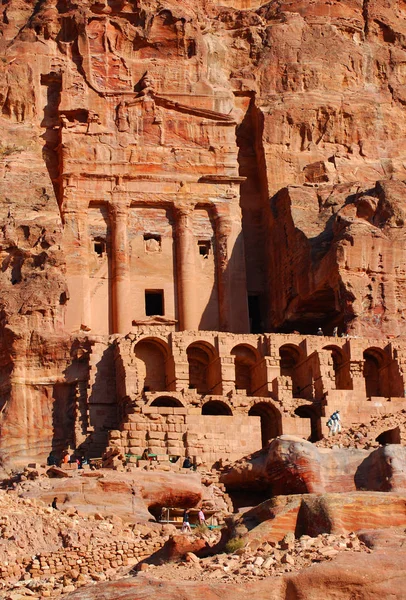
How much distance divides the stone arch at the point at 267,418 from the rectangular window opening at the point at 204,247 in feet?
44.6

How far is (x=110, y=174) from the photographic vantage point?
7956cm

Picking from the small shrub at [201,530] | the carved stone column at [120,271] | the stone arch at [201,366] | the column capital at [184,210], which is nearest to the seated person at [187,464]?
the small shrub at [201,530]

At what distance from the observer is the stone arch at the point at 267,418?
6781 cm

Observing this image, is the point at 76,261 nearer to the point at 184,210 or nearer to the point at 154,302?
the point at 154,302

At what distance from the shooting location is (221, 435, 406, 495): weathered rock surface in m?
54.2

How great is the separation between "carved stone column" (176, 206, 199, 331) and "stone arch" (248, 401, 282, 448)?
377 inches

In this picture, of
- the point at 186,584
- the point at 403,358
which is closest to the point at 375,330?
the point at 403,358

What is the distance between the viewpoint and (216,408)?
2682 inches

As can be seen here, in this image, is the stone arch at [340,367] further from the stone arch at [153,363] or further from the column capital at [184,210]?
the column capital at [184,210]

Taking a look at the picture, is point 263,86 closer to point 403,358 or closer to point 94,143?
point 94,143

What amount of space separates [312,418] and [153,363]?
8.27 meters

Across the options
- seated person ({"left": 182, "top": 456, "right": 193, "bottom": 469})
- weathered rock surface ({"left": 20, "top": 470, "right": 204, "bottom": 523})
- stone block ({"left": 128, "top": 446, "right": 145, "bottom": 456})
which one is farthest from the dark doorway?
weathered rock surface ({"left": 20, "top": 470, "right": 204, "bottom": 523})

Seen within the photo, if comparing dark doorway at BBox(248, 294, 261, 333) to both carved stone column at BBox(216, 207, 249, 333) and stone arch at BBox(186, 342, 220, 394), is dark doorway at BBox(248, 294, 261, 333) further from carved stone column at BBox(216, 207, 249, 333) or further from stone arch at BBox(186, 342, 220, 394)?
stone arch at BBox(186, 342, 220, 394)

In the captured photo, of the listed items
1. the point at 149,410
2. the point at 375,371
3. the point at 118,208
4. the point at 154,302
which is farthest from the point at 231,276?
the point at 149,410
